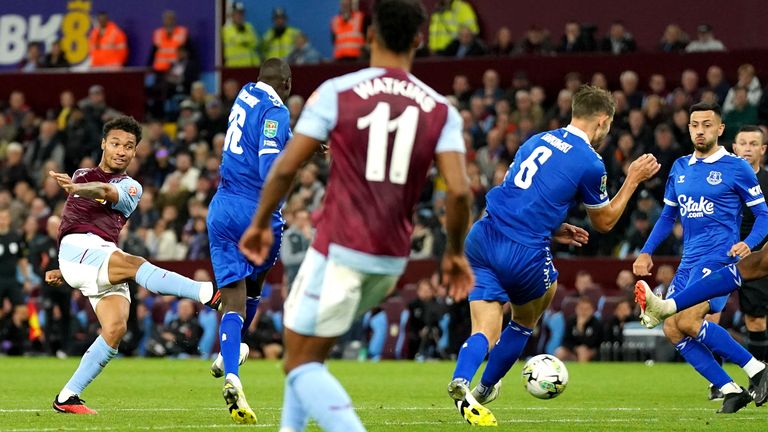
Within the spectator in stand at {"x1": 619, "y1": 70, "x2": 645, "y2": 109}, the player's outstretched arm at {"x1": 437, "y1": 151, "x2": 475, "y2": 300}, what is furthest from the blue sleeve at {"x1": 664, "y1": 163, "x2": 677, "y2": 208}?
the spectator in stand at {"x1": 619, "y1": 70, "x2": 645, "y2": 109}

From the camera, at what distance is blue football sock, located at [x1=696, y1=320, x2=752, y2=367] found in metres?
12.1

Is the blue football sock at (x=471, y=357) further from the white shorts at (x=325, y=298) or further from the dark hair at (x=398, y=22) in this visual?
the dark hair at (x=398, y=22)

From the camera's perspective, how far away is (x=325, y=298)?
6.65 meters

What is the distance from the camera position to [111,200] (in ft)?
36.6

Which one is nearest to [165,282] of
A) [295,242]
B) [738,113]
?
[295,242]

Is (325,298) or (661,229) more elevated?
(325,298)

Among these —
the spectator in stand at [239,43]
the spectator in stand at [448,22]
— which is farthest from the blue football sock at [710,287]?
the spectator in stand at [239,43]

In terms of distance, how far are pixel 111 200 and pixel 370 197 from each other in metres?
4.95

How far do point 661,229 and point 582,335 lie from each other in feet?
31.4

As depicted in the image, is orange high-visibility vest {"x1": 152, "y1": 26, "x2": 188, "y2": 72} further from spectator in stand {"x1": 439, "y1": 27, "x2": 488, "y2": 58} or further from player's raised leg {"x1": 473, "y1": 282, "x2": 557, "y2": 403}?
player's raised leg {"x1": 473, "y1": 282, "x2": 557, "y2": 403}

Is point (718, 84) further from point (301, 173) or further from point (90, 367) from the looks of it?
point (90, 367)

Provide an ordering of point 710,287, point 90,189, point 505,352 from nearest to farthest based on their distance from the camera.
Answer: point 505,352 → point 90,189 → point 710,287

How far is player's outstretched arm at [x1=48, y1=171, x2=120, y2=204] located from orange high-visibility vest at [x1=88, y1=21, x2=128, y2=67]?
2140cm

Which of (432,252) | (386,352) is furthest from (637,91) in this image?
(386,352)
